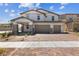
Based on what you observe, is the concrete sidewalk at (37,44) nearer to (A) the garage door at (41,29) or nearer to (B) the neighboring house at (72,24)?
(B) the neighboring house at (72,24)

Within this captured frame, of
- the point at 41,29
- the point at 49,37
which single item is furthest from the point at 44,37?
the point at 41,29

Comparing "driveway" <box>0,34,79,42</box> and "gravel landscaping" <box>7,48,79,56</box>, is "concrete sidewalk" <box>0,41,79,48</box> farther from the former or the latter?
"gravel landscaping" <box>7,48,79,56</box>

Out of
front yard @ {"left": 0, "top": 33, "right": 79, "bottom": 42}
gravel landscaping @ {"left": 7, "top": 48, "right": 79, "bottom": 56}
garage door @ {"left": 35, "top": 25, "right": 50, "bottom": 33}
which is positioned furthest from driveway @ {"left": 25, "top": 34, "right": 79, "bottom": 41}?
gravel landscaping @ {"left": 7, "top": 48, "right": 79, "bottom": 56}

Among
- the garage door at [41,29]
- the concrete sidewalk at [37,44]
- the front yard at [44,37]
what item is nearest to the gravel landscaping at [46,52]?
the concrete sidewalk at [37,44]

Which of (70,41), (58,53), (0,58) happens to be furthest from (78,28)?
(0,58)

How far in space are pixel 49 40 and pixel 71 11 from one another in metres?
1.26

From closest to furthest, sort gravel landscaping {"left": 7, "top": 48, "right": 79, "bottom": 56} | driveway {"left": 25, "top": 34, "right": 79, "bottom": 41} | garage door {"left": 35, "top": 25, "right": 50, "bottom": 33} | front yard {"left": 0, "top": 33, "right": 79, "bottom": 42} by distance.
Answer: gravel landscaping {"left": 7, "top": 48, "right": 79, "bottom": 56}, front yard {"left": 0, "top": 33, "right": 79, "bottom": 42}, driveway {"left": 25, "top": 34, "right": 79, "bottom": 41}, garage door {"left": 35, "top": 25, "right": 50, "bottom": 33}

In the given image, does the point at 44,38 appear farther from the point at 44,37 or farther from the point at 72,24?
the point at 72,24

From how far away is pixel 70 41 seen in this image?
562cm

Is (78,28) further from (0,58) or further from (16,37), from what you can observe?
(0,58)

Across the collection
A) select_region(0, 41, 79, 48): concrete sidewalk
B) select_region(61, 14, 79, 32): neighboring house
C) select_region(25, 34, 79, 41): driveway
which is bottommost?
select_region(0, 41, 79, 48): concrete sidewalk

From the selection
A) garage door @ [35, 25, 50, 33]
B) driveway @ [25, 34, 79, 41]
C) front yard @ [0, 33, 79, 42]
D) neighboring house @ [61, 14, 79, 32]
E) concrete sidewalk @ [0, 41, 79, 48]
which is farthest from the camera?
garage door @ [35, 25, 50, 33]

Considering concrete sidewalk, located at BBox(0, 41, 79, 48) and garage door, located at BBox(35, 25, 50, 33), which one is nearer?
concrete sidewalk, located at BBox(0, 41, 79, 48)

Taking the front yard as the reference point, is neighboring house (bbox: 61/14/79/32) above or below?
above
